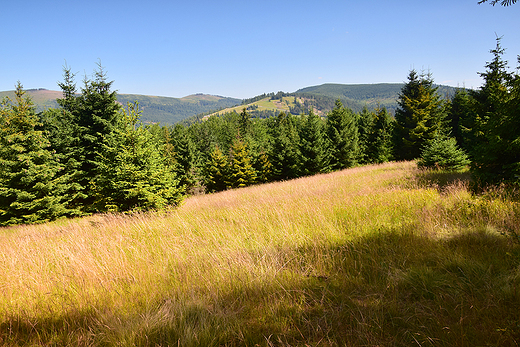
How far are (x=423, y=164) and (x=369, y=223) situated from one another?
10.4 metres

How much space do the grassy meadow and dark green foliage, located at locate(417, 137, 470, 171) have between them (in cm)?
783

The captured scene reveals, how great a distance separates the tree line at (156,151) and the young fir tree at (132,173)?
0.04 m

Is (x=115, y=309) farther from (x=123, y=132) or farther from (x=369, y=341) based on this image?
(x=123, y=132)

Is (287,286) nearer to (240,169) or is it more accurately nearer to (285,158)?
(240,169)

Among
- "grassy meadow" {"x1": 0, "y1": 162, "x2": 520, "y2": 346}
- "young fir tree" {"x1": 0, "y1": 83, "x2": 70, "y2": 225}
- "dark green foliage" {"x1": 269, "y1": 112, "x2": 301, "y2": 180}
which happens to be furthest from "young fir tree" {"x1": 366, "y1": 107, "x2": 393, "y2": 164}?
"young fir tree" {"x1": 0, "y1": 83, "x2": 70, "y2": 225}

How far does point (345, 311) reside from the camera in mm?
2121

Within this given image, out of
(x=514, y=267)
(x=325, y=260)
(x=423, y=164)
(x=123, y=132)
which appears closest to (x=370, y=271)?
(x=325, y=260)

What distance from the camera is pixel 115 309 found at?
7.62 feet

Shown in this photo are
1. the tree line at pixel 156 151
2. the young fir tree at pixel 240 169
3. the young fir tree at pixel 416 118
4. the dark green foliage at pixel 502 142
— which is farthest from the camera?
the young fir tree at pixel 240 169

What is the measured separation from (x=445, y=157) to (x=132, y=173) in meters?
14.3

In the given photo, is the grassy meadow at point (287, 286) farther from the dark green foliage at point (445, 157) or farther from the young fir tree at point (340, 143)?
the young fir tree at point (340, 143)

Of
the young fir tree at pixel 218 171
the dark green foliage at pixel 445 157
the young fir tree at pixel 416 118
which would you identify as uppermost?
the young fir tree at pixel 416 118

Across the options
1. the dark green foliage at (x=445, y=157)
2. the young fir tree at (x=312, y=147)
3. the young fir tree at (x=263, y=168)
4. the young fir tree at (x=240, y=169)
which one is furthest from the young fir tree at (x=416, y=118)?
the young fir tree at (x=240, y=169)

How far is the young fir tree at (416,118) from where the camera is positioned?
21.8 metres
